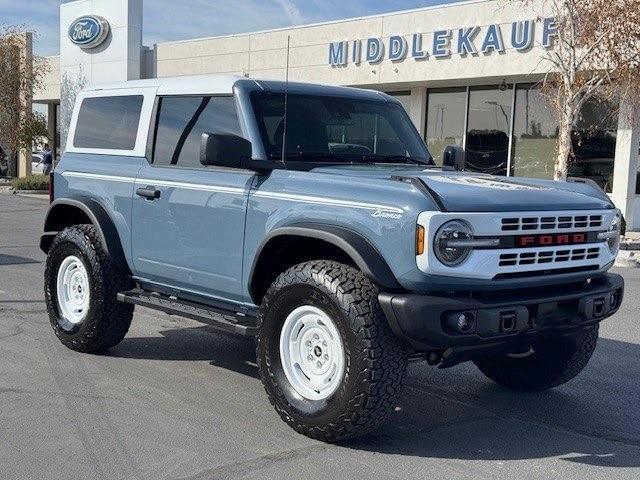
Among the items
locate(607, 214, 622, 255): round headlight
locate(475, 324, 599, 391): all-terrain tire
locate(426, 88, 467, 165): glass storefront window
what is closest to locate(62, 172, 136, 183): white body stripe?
Answer: locate(475, 324, 599, 391): all-terrain tire

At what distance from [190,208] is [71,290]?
1.77 meters

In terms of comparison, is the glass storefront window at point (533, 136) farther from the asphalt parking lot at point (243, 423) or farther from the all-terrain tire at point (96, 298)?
the all-terrain tire at point (96, 298)

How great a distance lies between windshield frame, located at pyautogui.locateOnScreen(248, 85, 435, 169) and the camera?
5316 millimetres

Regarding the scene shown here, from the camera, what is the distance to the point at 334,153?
5.58 metres

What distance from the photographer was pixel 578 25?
16.2 metres

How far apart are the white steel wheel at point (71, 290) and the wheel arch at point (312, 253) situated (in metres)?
2.02

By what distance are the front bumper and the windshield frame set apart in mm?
1436

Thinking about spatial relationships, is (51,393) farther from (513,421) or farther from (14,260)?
(14,260)

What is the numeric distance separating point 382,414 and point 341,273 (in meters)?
0.78

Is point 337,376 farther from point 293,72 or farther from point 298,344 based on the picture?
point 293,72

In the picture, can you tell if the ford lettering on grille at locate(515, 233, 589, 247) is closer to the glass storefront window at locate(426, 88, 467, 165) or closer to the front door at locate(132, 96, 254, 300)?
the front door at locate(132, 96, 254, 300)

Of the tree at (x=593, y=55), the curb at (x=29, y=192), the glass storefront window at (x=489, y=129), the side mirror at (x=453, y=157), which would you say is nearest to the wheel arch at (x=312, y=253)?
the side mirror at (x=453, y=157)

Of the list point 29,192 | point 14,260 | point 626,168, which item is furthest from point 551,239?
point 29,192

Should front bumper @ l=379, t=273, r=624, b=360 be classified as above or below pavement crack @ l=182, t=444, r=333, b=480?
above
